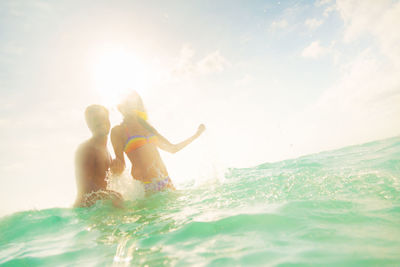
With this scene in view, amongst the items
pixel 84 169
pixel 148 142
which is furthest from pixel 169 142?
pixel 84 169

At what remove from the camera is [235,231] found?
85.6 inches

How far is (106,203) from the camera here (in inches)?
150

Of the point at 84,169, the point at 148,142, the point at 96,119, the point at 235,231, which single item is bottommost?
the point at 235,231

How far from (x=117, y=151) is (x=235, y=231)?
2.86 meters

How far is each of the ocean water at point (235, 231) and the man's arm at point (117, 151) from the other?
0.71 meters

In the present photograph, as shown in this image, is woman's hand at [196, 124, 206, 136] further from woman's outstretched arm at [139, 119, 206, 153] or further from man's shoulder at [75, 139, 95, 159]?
man's shoulder at [75, 139, 95, 159]

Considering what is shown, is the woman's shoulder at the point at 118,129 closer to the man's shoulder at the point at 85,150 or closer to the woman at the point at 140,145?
the woman at the point at 140,145

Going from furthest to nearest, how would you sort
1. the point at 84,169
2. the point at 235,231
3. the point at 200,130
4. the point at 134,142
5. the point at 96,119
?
the point at 200,130 → the point at 96,119 → the point at 134,142 → the point at 84,169 → the point at 235,231

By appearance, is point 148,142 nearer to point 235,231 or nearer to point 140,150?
point 140,150

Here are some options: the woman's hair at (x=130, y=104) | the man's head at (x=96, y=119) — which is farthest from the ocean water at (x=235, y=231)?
the woman's hair at (x=130, y=104)

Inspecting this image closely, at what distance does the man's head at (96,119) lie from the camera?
4.20m

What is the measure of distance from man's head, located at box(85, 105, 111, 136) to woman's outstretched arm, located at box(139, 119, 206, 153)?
0.79m

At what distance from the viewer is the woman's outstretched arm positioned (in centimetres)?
413

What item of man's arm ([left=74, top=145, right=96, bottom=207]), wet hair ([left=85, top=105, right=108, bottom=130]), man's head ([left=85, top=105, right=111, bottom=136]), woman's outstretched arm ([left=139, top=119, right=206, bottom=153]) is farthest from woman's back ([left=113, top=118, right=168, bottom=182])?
man's arm ([left=74, top=145, right=96, bottom=207])
